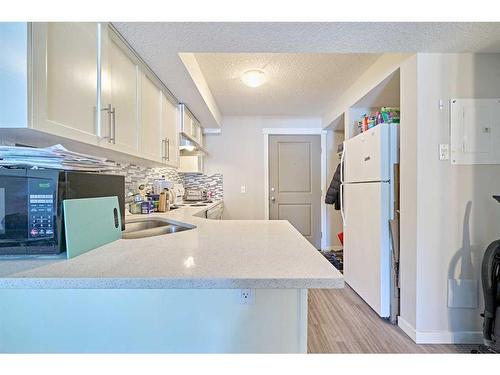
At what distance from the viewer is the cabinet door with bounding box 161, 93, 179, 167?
231 centimetres

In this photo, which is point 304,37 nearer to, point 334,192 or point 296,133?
point 334,192

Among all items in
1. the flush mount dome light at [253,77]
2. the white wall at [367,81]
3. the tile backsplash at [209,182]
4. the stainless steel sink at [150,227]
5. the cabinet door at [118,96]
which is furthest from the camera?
the tile backsplash at [209,182]

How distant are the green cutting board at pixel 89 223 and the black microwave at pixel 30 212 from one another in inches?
1.2

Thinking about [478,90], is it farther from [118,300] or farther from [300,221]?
[300,221]

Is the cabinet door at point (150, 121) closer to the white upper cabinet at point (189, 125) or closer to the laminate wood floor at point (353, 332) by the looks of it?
the white upper cabinet at point (189, 125)

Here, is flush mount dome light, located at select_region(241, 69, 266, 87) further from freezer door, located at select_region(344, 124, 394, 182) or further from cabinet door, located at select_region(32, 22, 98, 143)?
cabinet door, located at select_region(32, 22, 98, 143)

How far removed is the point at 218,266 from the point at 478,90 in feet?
7.18

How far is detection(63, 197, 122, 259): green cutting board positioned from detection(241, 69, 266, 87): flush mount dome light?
1.93m

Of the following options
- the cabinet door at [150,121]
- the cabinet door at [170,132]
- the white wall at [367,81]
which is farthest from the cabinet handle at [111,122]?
the white wall at [367,81]

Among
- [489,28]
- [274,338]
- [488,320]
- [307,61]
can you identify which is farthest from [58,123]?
[488,320]

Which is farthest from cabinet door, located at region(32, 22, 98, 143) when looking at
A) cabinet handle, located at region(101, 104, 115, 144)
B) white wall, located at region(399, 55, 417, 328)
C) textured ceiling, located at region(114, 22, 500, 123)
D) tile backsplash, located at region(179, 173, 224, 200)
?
tile backsplash, located at region(179, 173, 224, 200)

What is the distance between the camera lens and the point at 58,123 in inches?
41.0

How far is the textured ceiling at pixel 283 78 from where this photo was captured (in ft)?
7.52

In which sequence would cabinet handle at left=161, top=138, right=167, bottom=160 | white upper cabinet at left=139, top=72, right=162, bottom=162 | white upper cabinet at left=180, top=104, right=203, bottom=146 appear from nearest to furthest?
white upper cabinet at left=139, top=72, right=162, bottom=162 < cabinet handle at left=161, top=138, right=167, bottom=160 < white upper cabinet at left=180, top=104, right=203, bottom=146
